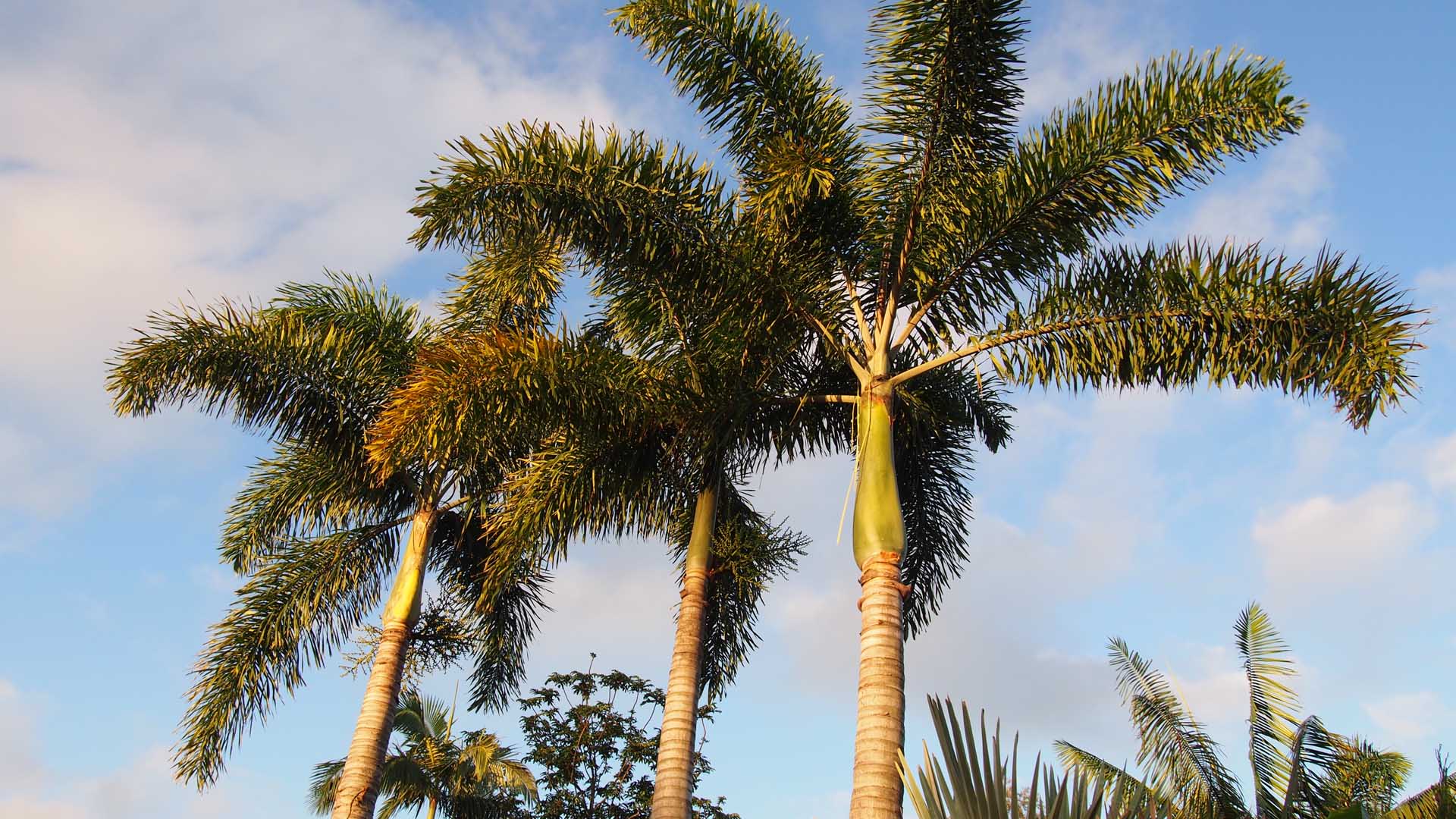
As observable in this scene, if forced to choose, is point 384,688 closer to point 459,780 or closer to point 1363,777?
point 459,780

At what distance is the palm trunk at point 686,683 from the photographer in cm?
1077

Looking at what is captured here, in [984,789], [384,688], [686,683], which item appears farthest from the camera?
[384,688]

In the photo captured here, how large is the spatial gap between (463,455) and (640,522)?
7.42 feet

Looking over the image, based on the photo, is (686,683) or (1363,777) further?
(1363,777)

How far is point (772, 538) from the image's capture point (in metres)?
12.9

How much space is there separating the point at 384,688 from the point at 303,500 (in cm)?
313

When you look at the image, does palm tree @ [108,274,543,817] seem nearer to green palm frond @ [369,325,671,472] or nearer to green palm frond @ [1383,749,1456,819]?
green palm frond @ [369,325,671,472]

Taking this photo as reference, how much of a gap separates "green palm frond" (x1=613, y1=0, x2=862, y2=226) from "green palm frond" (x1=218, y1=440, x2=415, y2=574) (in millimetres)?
6322

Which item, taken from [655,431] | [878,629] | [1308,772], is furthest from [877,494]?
[1308,772]

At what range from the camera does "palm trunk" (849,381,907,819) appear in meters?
8.12

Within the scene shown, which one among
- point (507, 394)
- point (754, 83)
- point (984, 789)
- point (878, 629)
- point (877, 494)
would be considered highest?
point (754, 83)

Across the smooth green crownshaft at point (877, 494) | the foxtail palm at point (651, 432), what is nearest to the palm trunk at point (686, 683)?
the foxtail palm at point (651, 432)

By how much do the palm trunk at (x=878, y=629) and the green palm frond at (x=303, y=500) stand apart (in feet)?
22.9

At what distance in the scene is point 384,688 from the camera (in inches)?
507
